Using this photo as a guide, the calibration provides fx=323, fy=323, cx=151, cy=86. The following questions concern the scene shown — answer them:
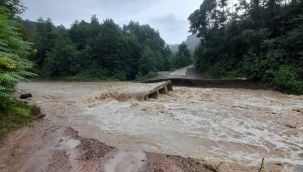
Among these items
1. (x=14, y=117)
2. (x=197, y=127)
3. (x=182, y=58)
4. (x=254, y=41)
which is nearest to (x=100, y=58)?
(x=182, y=58)

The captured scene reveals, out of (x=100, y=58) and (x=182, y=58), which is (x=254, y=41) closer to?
(x=100, y=58)

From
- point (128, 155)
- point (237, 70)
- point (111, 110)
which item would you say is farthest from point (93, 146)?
point (237, 70)

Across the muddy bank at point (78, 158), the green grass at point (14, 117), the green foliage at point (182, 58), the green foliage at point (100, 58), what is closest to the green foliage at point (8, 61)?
the green grass at point (14, 117)

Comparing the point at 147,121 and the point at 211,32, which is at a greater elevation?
the point at 211,32

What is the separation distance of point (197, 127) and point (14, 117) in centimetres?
484

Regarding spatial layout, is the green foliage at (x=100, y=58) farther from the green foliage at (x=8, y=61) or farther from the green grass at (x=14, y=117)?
the green grass at (x=14, y=117)

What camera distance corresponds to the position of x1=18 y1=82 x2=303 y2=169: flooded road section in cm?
670

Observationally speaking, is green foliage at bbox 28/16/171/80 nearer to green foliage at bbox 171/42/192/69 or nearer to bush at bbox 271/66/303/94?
green foliage at bbox 171/42/192/69

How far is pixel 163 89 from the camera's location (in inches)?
708

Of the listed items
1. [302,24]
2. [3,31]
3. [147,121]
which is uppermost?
[302,24]

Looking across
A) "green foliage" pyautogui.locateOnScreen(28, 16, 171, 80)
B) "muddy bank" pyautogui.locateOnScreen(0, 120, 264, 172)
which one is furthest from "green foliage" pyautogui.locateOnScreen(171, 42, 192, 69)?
"muddy bank" pyautogui.locateOnScreen(0, 120, 264, 172)

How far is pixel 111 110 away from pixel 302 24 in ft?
59.4

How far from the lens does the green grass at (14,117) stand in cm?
730

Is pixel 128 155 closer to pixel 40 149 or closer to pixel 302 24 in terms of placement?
pixel 40 149
